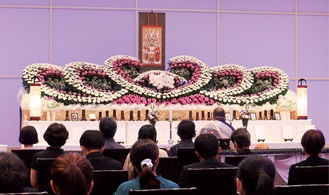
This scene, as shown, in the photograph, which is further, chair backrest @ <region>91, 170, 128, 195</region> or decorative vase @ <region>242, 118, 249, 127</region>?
decorative vase @ <region>242, 118, 249, 127</region>

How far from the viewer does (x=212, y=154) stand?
187 inches

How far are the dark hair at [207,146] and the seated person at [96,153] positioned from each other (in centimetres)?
65

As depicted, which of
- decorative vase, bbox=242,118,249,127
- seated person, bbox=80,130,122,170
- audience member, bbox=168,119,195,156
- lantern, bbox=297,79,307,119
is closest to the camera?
seated person, bbox=80,130,122,170

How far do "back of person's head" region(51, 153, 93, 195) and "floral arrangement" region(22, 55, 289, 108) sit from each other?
704cm

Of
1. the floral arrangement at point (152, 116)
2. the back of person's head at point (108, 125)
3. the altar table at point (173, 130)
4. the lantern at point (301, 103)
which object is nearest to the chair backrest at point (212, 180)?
the back of person's head at point (108, 125)

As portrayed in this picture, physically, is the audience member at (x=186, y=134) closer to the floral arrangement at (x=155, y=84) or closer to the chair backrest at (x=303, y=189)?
the chair backrest at (x=303, y=189)

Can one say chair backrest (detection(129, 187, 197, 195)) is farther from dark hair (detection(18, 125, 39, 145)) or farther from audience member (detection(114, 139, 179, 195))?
dark hair (detection(18, 125, 39, 145))

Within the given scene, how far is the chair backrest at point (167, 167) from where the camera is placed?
548cm

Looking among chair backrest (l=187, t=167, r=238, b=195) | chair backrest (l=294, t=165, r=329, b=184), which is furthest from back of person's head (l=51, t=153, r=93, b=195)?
chair backrest (l=294, t=165, r=329, b=184)

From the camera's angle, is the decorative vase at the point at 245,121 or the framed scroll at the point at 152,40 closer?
the decorative vase at the point at 245,121

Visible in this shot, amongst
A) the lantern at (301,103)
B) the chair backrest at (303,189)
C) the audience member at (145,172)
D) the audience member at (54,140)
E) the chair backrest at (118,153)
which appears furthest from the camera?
the lantern at (301,103)

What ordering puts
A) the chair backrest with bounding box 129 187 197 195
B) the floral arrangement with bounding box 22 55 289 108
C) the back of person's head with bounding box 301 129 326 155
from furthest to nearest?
the floral arrangement with bounding box 22 55 289 108
the back of person's head with bounding box 301 129 326 155
the chair backrest with bounding box 129 187 197 195

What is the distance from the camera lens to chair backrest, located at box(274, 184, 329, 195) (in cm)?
329

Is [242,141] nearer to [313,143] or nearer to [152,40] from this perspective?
[313,143]
